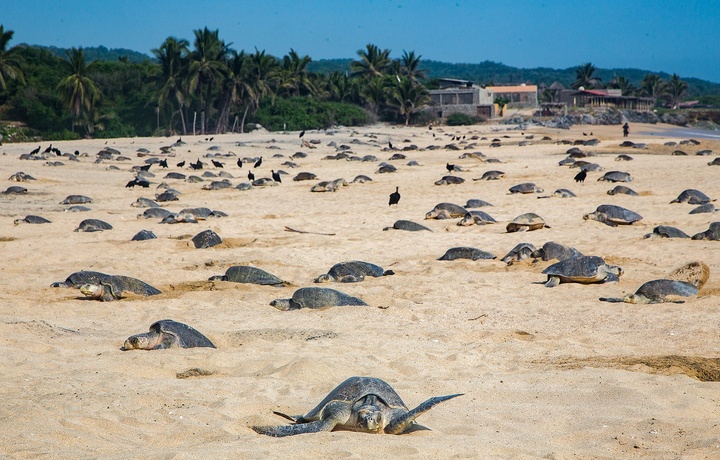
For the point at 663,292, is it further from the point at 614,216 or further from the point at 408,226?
the point at 408,226

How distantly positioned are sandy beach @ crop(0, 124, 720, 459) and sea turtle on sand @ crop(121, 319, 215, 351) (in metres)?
0.14

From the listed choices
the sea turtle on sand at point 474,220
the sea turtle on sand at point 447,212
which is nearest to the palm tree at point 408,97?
the sea turtle on sand at point 447,212

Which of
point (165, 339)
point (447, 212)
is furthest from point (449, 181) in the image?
point (165, 339)

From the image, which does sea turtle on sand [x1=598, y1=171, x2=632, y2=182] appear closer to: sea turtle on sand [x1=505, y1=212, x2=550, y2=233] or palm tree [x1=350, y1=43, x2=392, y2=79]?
sea turtle on sand [x1=505, y1=212, x2=550, y2=233]

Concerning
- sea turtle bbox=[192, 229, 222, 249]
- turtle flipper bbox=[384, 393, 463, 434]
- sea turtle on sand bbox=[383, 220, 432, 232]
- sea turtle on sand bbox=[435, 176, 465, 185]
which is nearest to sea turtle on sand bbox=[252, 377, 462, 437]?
turtle flipper bbox=[384, 393, 463, 434]

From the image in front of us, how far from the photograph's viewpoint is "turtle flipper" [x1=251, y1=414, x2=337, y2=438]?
13.6 ft

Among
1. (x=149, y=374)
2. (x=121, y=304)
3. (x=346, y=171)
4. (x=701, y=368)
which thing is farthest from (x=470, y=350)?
(x=346, y=171)

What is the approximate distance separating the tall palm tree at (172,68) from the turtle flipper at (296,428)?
169 feet

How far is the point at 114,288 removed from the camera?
8.38 meters

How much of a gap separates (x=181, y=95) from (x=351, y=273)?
4711cm

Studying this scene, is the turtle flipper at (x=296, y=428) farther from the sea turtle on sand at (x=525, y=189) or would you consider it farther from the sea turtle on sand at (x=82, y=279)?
the sea turtle on sand at (x=525, y=189)

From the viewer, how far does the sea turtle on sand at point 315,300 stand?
7996 millimetres

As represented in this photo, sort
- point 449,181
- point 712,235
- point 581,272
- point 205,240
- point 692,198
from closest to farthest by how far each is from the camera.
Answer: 1. point 581,272
2. point 712,235
3. point 205,240
4. point 692,198
5. point 449,181

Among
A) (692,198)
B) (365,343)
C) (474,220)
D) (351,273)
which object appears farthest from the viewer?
(692,198)
